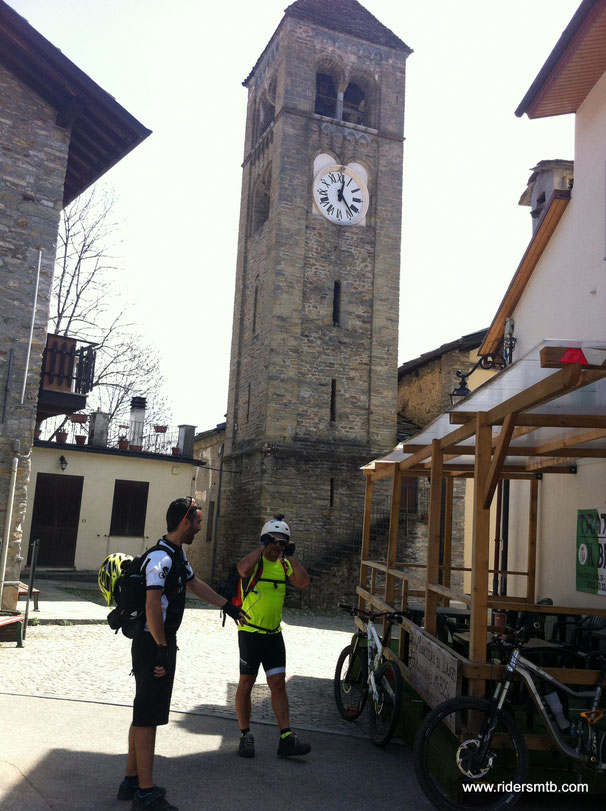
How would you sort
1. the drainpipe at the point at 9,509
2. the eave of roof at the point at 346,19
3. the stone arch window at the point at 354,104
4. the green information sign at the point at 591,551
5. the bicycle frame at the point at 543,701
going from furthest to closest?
the stone arch window at the point at 354,104 < the eave of roof at the point at 346,19 < the drainpipe at the point at 9,509 < the green information sign at the point at 591,551 < the bicycle frame at the point at 543,701

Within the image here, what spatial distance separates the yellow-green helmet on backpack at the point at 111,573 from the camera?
4.64 metres

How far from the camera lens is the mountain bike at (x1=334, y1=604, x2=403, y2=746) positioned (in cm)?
579

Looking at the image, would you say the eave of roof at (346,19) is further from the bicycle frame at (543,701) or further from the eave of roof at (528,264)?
the bicycle frame at (543,701)

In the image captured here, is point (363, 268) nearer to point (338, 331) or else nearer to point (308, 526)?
point (338, 331)

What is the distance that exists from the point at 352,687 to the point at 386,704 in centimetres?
101

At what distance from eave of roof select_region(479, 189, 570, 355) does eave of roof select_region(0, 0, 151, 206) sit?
22.1 feet

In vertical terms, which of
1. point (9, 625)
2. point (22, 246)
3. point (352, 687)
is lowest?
point (9, 625)

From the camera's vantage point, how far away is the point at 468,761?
4383 mm

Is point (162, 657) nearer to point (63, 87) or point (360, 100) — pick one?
point (63, 87)

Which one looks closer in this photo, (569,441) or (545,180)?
(569,441)

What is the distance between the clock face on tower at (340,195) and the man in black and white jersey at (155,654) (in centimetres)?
1860

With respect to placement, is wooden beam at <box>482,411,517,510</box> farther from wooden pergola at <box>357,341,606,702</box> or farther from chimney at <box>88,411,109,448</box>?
chimney at <box>88,411,109,448</box>

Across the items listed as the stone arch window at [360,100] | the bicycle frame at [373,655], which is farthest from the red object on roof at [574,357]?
the stone arch window at [360,100]

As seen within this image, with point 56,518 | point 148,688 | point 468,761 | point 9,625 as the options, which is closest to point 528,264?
point 468,761
